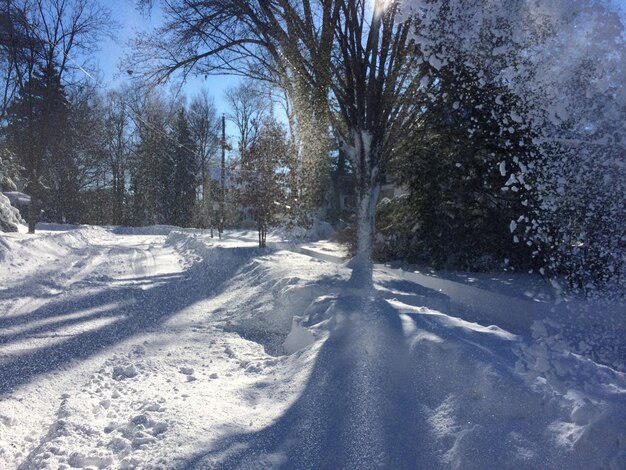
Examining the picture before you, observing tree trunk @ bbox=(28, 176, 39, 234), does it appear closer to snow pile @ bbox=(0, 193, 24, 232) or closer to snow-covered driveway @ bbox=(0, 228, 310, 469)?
snow pile @ bbox=(0, 193, 24, 232)

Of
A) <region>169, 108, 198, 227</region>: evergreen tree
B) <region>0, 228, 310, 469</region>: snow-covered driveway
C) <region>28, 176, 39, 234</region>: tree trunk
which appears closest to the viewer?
<region>0, 228, 310, 469</region>: snow-covered driveway

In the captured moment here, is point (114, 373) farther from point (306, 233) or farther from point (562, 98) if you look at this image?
point (306, 233)

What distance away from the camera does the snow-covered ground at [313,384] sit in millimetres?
2381

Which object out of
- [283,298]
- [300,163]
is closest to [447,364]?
[283,298]

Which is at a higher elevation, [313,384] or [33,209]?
[33,209]

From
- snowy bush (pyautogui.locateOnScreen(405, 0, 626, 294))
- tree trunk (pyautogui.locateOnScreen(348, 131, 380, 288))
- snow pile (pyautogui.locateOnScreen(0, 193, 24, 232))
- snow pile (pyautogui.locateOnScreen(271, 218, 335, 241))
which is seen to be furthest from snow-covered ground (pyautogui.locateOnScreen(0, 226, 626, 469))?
snow pile (pyautogui.locateOnScreen(0, 193, 24, 232))

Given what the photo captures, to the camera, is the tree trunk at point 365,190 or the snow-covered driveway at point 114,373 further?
the tree trunk at point 365,190

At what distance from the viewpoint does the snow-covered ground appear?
238 cm

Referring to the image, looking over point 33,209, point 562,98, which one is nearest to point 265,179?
point 562,98

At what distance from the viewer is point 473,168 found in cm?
862

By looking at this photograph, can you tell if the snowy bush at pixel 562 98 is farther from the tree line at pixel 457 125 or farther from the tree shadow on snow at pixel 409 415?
the tree shadow on snow at pixel 409 415

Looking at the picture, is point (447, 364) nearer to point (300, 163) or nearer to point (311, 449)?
point (311, 449)

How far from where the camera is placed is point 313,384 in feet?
10.9

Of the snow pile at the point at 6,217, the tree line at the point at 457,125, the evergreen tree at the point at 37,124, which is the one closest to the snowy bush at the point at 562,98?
the tree line at the point at 457,125
